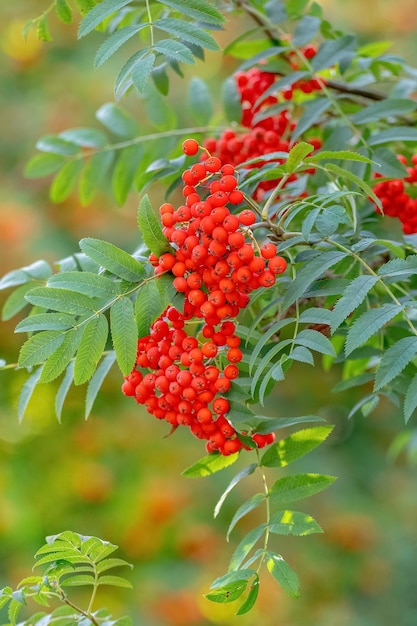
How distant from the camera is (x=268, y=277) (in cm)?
81

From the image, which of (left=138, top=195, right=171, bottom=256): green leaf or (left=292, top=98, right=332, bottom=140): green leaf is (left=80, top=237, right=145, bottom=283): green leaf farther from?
(left=292, top=98, right=332, bottom=140): green leaf

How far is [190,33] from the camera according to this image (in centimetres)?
88

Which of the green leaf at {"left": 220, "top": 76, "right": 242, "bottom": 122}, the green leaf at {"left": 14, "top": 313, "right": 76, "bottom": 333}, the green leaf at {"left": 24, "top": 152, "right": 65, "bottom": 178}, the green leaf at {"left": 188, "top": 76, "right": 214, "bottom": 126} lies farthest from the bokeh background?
the green leaf at {"left": 14, "top": 313, "right": 76, "bottom": 333}

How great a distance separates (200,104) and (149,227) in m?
0.63

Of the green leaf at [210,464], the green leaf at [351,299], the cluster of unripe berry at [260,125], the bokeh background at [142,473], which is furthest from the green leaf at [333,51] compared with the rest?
the bokeh background at [142,473]

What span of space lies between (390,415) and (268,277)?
2.48 metres

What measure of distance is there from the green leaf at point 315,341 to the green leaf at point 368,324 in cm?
2

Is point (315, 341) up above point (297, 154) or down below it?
below

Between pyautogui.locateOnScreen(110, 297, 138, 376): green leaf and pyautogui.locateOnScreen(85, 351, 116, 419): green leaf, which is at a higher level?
pyautogui.locateOnScreen(110, 297, 138, 376): green leaf

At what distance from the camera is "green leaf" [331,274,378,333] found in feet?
2.67

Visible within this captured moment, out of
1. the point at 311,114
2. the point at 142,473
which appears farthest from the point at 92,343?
the point at 142,473

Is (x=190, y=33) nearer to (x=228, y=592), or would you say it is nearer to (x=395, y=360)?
(x=395, y=360)

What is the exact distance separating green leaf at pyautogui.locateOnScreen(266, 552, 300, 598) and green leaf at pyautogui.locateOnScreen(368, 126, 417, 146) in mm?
546

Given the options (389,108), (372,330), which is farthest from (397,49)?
(372,330)
